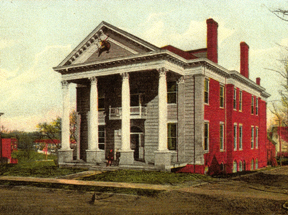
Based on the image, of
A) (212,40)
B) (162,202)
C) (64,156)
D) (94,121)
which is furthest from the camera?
(64,156)

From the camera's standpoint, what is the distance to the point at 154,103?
24984 mm

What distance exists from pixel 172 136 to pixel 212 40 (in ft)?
27.0

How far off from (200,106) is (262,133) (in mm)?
17978

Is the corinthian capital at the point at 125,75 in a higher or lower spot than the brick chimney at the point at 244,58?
lower

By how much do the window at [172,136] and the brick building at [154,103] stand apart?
0.25 feet

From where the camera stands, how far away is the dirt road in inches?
408

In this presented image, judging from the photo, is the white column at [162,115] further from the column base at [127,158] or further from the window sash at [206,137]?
the window sash at [206,137]

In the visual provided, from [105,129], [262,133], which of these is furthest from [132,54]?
[262,133]

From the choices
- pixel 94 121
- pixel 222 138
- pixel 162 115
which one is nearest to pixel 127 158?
pixel 162 115

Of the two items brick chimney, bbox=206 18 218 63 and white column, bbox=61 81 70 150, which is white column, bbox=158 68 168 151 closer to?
brick chimney, bbox=206 18 218 63

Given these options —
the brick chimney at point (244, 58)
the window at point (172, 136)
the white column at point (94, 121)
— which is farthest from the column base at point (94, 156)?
the brick chimney at point (244, 58)

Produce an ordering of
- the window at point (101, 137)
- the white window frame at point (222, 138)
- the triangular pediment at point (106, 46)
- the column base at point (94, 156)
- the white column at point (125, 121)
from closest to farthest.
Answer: the triangular pediment at point (106, 46) → the white column at point (125, 121) → the column base at point (94, 156) → the white window frame at point (222, 138) → the window at point (101, 137)

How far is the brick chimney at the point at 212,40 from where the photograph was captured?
Answer: 25094 millimetres

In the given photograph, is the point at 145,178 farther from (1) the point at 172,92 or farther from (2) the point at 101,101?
(2) the point at 101,101
